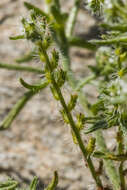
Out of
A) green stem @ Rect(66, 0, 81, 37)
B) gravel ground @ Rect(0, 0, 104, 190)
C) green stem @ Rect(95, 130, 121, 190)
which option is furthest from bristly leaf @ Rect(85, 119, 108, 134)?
green stem @ Rect(66, 0, 81, 37)

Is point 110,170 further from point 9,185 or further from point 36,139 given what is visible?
point 36,139

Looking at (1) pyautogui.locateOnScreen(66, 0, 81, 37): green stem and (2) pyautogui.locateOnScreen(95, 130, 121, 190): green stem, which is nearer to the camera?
(2) pyautogui.locateOnScreen(95, 130, 121, 190): green stem

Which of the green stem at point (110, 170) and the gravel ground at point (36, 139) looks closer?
the green stem at point (110, 170)

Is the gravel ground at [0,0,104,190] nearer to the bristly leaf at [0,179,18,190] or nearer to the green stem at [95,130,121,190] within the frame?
the green stem at [95,130,121,190]

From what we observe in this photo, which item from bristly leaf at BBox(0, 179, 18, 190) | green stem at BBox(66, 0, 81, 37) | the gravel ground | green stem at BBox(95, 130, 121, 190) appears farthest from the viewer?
green stem at BBox(66, 0, 81, 37)

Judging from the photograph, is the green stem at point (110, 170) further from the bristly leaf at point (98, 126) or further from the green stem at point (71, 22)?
the green stem at point (71, 22)

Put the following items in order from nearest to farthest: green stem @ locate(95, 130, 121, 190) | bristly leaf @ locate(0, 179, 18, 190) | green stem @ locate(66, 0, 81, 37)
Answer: bristly leaf @ locate(0, 179, 18, 190) < green stem @ locate(95, 130, 121, 190) < green stem @ locate(66, 0, 81, 37)

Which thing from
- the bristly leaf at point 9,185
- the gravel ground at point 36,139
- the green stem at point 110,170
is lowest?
the gravel ground at point 36,139

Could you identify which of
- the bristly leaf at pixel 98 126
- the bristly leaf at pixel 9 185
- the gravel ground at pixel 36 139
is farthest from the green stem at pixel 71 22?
the bristly leaf at pixel 9 185

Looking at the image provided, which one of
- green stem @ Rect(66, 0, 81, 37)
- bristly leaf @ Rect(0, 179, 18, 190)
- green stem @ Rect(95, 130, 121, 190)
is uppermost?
green stem @ Rect(66, 0, 81, 37)
